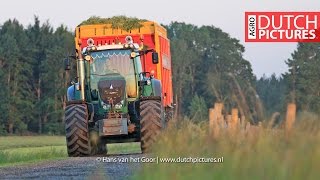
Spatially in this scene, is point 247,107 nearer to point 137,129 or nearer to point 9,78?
point 137,129

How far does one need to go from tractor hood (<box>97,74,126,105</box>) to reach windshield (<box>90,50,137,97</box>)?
188 mm

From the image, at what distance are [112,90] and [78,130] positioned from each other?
1.33 m

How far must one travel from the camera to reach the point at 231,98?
9391 mm

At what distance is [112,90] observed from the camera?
22.2 m

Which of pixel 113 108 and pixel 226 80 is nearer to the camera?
pixel 226 80

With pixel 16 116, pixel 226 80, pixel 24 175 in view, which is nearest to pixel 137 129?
pixel 24 175

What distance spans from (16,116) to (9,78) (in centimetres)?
636

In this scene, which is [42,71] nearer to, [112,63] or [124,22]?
[124,22]

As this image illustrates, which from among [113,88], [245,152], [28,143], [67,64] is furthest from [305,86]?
[28,143]

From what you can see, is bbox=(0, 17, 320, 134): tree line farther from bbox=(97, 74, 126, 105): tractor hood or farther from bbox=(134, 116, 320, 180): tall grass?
bbox=(134, 116, 320, 180): tall grass

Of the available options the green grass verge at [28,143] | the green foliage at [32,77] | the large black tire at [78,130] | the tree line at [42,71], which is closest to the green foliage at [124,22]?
the large black tire at [78,130]

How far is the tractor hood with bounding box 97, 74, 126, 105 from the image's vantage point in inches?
875

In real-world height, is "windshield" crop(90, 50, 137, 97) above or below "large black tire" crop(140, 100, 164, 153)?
above

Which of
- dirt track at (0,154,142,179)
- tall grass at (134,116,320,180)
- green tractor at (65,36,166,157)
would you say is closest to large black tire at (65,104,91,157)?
green tractor at (65,36,166,157)
